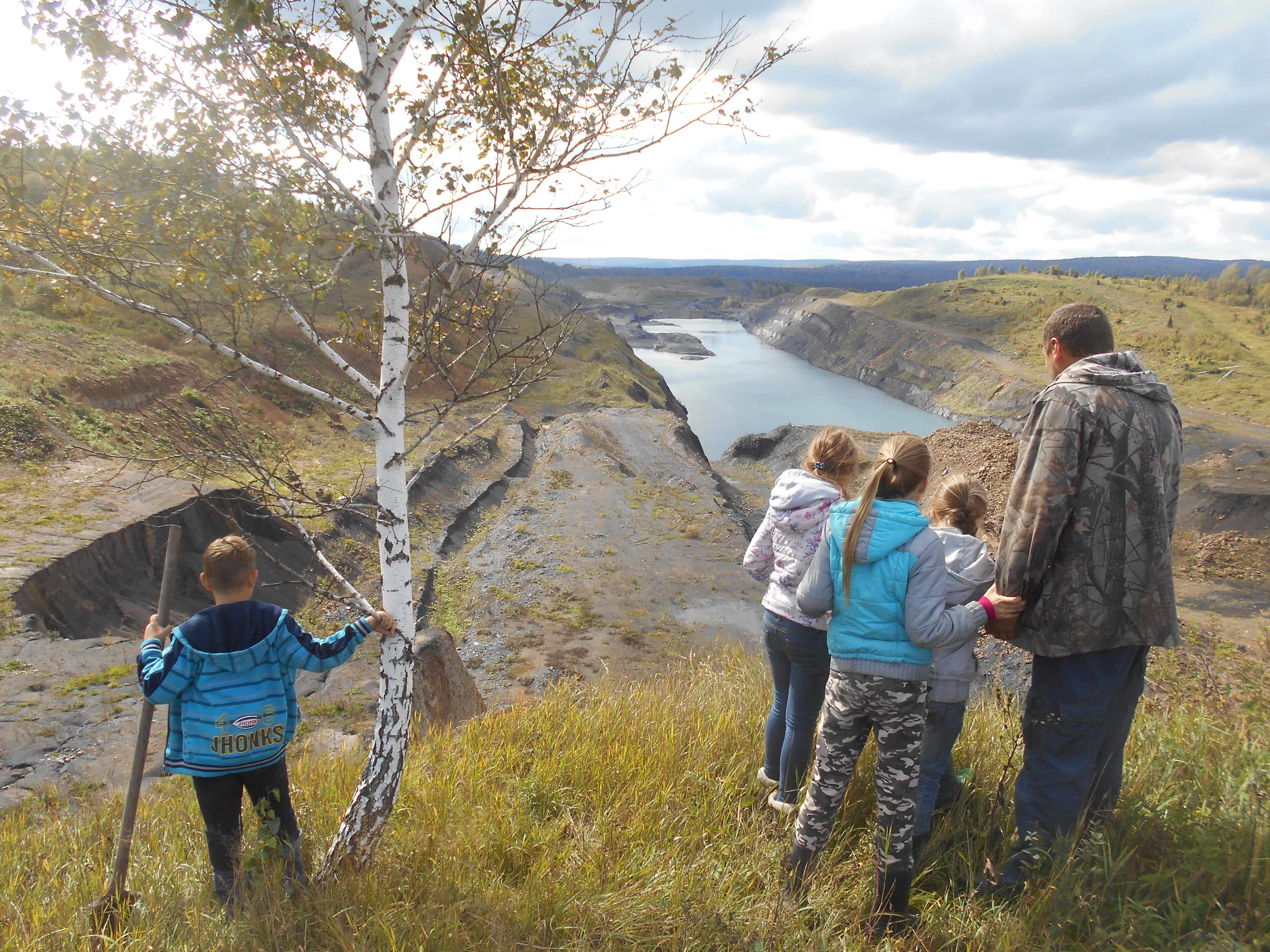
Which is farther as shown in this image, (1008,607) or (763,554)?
(763,554)

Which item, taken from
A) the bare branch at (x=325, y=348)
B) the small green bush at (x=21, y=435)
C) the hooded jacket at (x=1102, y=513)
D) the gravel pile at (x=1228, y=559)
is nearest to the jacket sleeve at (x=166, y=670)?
the bare branch at (x=325, y=348)

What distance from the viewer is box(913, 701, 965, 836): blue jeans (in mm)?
3307

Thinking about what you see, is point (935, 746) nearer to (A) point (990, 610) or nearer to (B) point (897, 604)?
(A) point (990, 610)

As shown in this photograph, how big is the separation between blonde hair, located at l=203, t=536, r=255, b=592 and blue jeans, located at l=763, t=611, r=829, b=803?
2.41 metres

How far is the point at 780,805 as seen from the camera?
352cm

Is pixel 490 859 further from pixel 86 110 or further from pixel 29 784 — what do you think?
pixel 29 784

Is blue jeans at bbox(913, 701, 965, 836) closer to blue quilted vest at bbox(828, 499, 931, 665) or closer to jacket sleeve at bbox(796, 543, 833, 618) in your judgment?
blue quilted vest at bbox(828, 499, 931, 665)

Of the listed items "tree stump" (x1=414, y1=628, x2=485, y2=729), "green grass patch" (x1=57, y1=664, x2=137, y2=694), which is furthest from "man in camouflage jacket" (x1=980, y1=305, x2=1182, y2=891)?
"green grass patch" (x1=57, y1=664, x2=137, y2=694)

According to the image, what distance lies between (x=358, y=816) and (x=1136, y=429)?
3.71m

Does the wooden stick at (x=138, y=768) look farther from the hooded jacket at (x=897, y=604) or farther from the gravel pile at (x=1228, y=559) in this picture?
the gravel pile at (x=1228, y=559)

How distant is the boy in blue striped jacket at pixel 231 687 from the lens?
9.48 feet

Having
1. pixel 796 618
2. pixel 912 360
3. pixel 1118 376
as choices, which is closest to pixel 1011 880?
pixel 796 618

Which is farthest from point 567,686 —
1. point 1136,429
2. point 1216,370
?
point 1216,370

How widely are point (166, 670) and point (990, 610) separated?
11.1 ft
